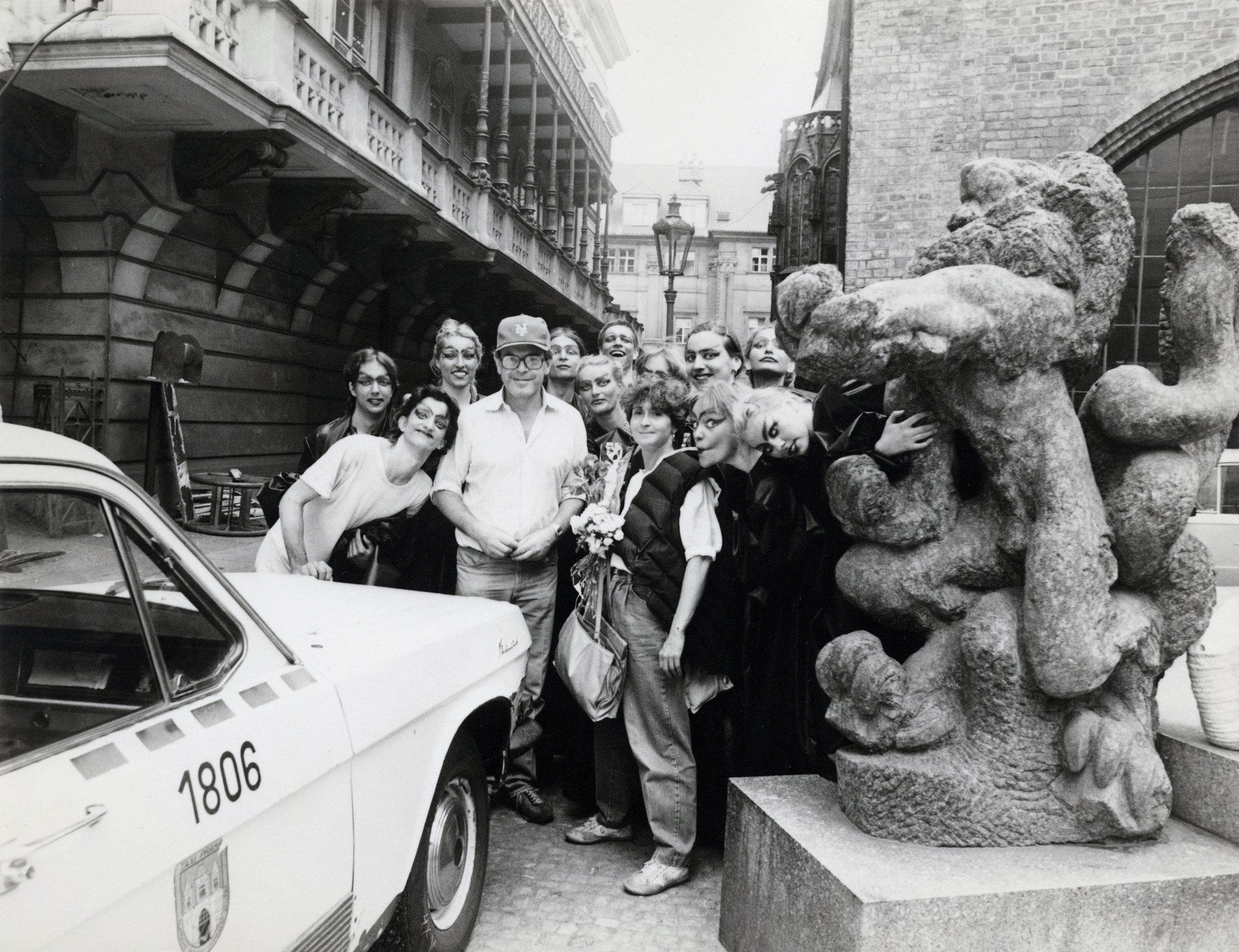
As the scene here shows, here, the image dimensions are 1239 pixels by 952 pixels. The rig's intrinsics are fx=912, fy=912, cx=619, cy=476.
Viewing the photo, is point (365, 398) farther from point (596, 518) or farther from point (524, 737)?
point (524, 737)

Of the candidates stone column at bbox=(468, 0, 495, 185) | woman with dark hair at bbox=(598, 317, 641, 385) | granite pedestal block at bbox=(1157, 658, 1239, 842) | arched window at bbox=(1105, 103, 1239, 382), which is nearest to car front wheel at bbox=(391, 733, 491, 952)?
granite pedestal block at bbox=(1157, 658, 1239, 842)

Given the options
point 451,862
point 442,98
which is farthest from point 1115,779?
point 442,98

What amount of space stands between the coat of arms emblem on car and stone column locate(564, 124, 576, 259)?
60.9ft

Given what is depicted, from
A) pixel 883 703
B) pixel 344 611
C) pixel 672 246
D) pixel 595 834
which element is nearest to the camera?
pixel 883 703

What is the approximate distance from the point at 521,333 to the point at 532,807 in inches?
83.0

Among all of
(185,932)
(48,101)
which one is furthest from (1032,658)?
(48,101)

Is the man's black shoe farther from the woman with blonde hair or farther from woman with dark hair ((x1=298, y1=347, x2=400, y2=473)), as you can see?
the woman with blonde hair

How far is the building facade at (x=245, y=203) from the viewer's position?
22.4ft

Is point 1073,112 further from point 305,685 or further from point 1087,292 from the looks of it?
point 305,685

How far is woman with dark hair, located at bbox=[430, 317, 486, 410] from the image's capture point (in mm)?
4617

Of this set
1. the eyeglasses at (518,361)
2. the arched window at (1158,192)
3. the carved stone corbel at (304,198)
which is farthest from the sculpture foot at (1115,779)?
the carved stone corbel at (304,198)

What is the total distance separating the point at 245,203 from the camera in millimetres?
9578

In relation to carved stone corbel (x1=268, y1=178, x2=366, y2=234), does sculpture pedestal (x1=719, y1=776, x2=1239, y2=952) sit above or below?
below

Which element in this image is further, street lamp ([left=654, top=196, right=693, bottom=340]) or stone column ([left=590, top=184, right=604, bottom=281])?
stone column ([left=590, top=184, right=604, bottom=281])
